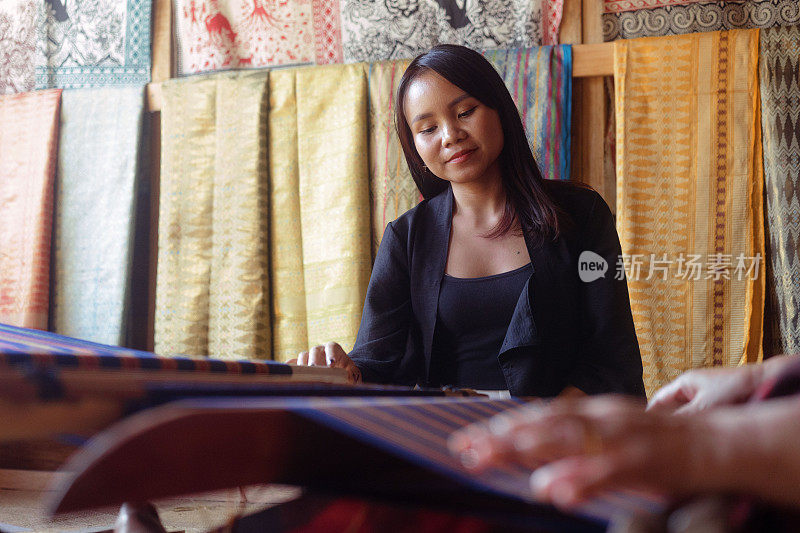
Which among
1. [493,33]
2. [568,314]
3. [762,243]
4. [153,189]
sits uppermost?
[493,33]

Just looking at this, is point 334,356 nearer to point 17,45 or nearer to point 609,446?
point 609,446

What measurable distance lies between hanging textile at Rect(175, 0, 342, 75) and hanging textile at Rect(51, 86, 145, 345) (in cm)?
28

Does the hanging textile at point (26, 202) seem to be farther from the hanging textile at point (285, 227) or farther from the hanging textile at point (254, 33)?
the hanging textile at point (285, 227)

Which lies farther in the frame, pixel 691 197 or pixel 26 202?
pixel 26 202

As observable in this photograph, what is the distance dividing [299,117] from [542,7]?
91 cm

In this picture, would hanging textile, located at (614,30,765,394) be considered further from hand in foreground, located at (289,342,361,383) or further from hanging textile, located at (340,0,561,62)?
hand in foreground, located at (289,342,361,383)

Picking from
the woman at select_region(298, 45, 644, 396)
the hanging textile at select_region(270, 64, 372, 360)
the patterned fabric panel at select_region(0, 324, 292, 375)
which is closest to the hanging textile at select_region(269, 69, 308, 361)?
the hanging textile at select_region(270, 64, 372, 360)

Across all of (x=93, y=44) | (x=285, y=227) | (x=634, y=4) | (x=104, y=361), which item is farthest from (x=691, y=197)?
(x=93, y=44)

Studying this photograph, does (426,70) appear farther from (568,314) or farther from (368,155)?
(368,155)

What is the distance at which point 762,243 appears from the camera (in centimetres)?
217

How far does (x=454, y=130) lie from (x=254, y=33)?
145 centimetres

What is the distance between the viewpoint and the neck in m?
1.61

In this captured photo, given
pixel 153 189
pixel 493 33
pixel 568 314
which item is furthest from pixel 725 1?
pixel 153 189

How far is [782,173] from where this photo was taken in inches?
83.7
